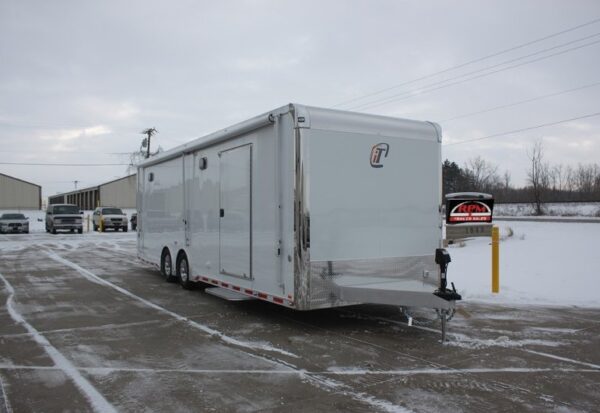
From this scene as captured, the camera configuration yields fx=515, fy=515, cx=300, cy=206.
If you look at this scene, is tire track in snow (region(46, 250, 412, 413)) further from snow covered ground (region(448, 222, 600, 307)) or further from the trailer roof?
snow covered ground (region(448, 222, 600, 307))

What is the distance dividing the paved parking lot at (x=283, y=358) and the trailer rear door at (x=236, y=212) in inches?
35.9

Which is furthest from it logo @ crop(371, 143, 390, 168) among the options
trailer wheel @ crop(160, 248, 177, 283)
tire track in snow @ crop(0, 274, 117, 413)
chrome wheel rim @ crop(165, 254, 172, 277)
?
chrome wheel rim @ crop(165, 254, 172, 277)

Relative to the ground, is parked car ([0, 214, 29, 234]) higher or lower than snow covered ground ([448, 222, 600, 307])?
higher

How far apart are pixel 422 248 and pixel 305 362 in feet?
9.96

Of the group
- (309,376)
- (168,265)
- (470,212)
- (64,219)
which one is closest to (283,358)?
(309,376)

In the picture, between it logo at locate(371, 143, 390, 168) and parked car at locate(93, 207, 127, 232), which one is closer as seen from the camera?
it logo at locate(371, 143, 390, 168)

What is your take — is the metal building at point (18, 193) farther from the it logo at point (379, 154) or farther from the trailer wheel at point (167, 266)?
the it logo at point (379, 154)

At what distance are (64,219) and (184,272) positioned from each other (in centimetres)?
2791

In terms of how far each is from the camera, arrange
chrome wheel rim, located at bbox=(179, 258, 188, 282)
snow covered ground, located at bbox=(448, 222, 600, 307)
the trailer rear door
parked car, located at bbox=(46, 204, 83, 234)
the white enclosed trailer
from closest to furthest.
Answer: the white enclosed trailer
the trailer rear door
snow covered ground, located at bbox=(448, 222, 600, 307)
chrome wheel rim, located at bbox=(179, 258, 188, 282)
parked car, located at bbox=(46, 204, 83, 234)

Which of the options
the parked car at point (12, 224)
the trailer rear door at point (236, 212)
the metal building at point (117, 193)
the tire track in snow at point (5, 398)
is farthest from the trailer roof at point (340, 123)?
the metal building at point (117, 193)

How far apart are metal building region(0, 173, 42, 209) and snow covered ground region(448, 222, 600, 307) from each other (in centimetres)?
6518

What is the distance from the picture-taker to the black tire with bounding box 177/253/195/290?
1077cm

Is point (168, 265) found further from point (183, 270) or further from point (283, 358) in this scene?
point (283, 358)

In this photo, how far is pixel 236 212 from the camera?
8.36 m
